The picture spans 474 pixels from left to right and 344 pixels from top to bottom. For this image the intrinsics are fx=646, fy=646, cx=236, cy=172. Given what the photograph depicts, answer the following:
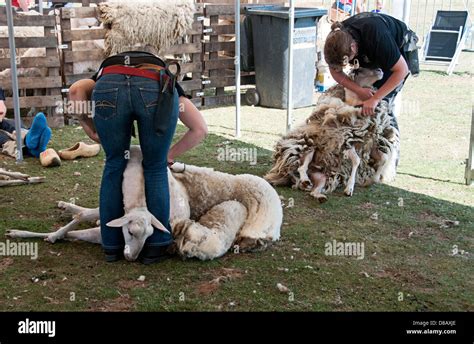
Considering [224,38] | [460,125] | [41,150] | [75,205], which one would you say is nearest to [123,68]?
[75,205]

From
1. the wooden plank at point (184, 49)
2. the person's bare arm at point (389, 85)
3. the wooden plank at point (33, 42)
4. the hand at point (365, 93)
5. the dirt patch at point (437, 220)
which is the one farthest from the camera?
the wooden plank at point (184, 49)

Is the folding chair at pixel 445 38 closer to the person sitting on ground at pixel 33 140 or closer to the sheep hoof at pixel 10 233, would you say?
the person sitting on ground at pixel 33 140

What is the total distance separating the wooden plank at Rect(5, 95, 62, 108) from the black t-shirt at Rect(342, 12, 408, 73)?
422 centimetres

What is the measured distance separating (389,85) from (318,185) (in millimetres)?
1129

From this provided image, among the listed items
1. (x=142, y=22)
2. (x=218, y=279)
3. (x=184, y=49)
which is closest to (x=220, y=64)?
(x=184, y=49)

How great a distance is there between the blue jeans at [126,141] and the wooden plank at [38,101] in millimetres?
4520

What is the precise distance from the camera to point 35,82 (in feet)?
27.2

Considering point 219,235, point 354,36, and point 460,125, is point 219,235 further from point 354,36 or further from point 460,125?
point 460,125

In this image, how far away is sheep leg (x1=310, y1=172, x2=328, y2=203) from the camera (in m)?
5.74

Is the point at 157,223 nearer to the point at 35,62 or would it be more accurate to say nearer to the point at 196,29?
the point at 35,62

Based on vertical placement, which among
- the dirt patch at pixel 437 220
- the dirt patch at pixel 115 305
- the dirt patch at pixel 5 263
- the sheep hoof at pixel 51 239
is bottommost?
the dirt patch at pixel 437 220

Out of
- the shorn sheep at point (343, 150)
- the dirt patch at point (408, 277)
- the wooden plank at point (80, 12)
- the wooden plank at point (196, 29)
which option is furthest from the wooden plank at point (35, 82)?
the dirt patch at point (408, 277)

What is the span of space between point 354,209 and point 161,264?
202cm

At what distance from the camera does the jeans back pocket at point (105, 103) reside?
3975mm
